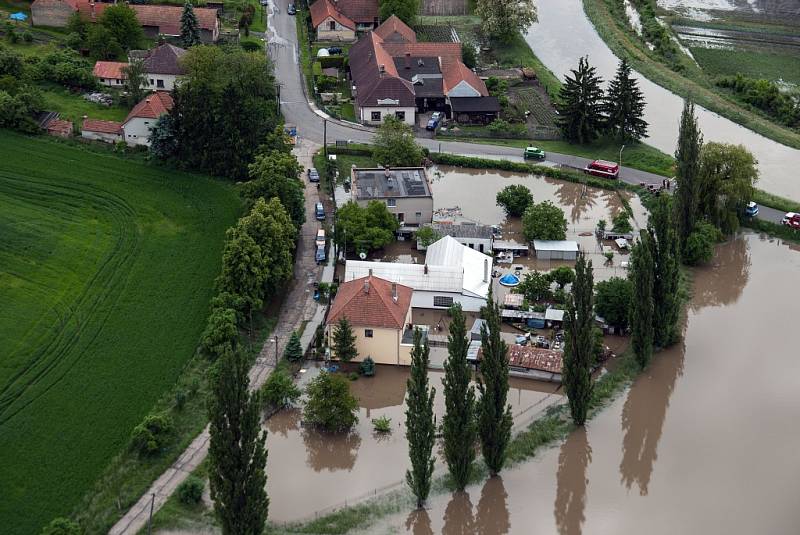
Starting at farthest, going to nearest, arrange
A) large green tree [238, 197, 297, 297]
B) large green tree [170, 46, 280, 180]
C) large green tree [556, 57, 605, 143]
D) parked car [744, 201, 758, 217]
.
Answer: large green tree [556, 57, 605, 143] → large green tree [170, 46, 280, 180] → parked car [744, 201, 758, 217] → large green tree [238, 197, 297, 297]

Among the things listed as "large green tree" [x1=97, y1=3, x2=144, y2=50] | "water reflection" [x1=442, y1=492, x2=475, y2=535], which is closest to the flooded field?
"water reflection" [x1=442, y1=492, x2=475, y2=535]

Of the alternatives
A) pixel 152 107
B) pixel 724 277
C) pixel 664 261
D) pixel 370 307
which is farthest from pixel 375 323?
pixel 152 107

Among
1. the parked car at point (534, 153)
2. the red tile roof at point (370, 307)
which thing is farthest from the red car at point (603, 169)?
the red tile roof at point (370, 307)

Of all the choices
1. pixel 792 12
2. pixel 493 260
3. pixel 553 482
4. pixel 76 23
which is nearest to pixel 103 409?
pixel 553 482

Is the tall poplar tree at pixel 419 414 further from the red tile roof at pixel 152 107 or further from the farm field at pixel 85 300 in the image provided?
the red tile roof at pixel 152 107

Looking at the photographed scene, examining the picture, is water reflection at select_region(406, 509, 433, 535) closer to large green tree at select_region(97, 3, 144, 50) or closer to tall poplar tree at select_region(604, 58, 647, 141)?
tall poplar tree at select_region(604, 58, 647, 141)

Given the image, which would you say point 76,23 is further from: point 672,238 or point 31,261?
point 672,238

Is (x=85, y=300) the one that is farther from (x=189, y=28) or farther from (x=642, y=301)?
(x=189, y=28)
